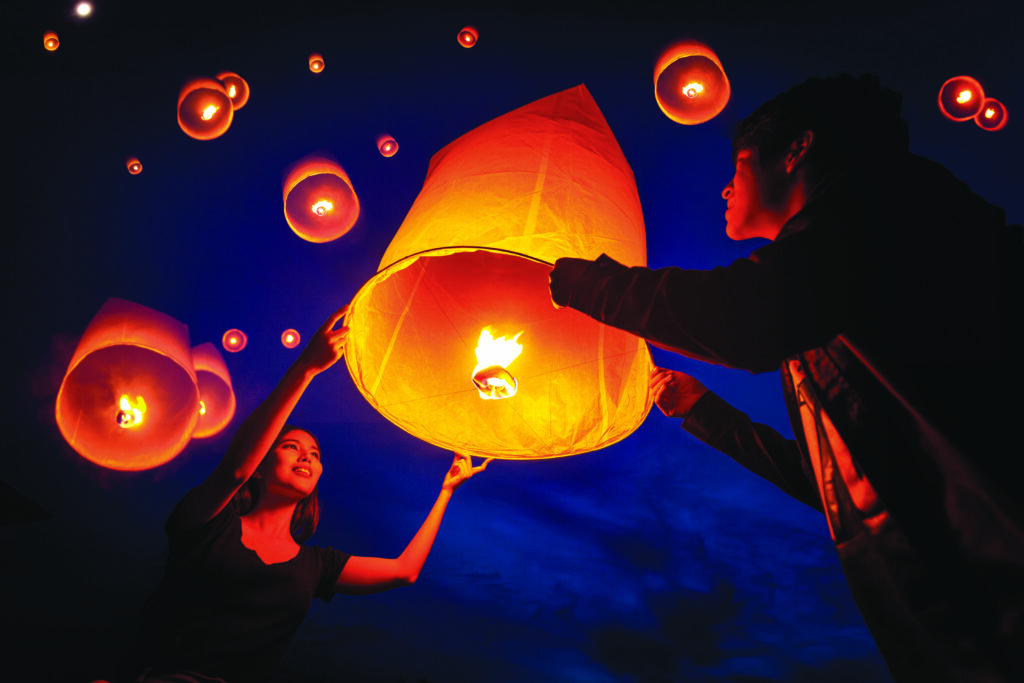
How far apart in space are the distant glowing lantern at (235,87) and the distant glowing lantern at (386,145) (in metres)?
1.12

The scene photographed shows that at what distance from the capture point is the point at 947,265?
1.04 meters

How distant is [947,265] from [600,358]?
119 centimetres

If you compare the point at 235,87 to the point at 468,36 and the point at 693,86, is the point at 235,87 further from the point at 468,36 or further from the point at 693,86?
the point at 693,86

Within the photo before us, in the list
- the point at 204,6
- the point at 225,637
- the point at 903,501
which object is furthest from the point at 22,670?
the point at 903,501

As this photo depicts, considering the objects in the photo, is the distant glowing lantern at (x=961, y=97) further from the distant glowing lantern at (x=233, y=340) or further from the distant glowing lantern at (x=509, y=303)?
the distant glowing lantern at (x=233, y=340)

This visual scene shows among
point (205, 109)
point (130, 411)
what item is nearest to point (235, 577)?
point (130, 411)

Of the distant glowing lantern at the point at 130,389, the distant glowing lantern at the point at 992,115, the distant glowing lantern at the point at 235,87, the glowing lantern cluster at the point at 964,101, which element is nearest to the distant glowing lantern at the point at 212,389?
the distant glowing lantern at the point at 130,389

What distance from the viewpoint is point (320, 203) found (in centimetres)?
372

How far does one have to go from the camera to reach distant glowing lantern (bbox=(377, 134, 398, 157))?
4.29m

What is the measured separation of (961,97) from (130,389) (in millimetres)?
7363

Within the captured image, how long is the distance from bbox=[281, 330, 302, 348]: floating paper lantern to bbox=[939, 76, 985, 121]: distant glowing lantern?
596cm

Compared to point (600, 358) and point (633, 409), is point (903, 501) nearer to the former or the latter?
point (633, 409)

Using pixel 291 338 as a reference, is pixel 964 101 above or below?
above

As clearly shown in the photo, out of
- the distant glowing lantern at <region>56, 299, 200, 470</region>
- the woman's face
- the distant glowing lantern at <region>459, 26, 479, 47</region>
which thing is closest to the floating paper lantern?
the distant glowing lantern at <region>56, 299, 200, 470</region>
